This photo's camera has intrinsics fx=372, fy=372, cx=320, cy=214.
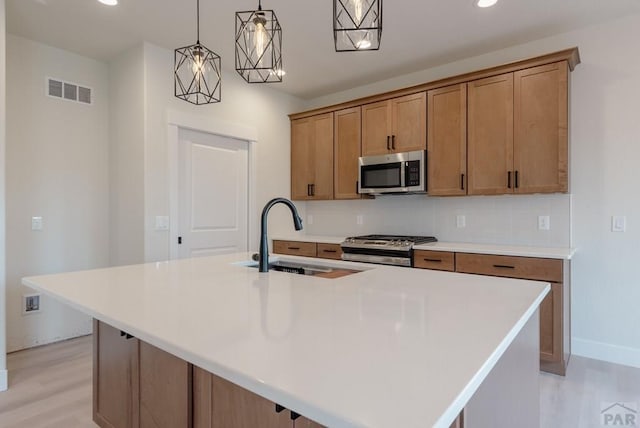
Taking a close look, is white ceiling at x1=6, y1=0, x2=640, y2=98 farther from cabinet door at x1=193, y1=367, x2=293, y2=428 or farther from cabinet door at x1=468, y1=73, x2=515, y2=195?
cabinet door at x1=193, y1=367, x2=293, y2=428

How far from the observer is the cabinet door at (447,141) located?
3.26 m

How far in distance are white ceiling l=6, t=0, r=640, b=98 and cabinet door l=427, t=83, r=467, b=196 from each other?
1.44 ft

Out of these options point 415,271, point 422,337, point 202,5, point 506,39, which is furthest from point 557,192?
point 202,5

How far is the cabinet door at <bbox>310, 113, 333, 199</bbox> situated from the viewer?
167 inches

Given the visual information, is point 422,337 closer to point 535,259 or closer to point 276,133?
point 535,259

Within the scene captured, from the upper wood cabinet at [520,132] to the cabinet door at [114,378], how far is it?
281 centimetres

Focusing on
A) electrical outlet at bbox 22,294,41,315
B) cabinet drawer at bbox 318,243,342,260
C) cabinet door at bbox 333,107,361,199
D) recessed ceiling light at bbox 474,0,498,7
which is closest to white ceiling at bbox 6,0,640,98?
recessed ceiling light at bbox 474,0,498,7

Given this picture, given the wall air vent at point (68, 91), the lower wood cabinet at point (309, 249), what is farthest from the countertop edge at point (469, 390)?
the wall air vent at point (68, 91)

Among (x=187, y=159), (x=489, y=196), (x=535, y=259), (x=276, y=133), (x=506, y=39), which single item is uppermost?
(x=506, y=39)

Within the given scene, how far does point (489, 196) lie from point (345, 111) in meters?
1.74

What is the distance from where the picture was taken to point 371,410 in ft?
1.92

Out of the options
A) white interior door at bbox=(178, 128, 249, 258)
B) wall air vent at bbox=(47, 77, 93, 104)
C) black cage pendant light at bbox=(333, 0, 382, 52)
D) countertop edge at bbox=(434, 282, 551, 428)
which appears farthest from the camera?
white interior door at bbox=(178, 128, 249, 258)

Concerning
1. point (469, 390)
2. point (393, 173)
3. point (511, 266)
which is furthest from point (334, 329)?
point (393, 173)

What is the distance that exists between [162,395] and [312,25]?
8.91 feet
